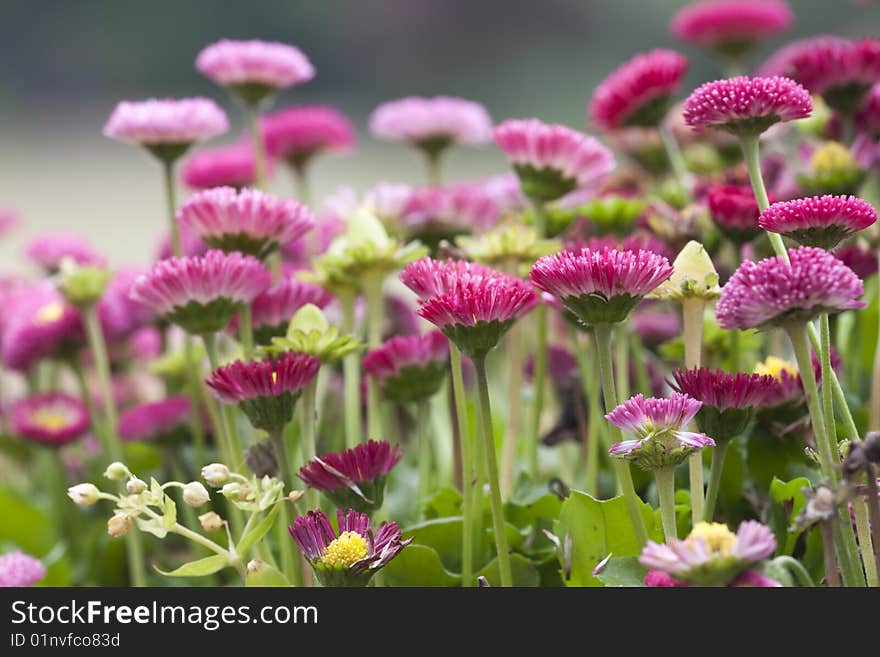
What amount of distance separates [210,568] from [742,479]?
183 millimetres

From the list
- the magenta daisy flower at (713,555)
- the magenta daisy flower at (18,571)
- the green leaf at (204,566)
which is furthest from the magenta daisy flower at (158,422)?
the magenta daisy flower at (713,555)

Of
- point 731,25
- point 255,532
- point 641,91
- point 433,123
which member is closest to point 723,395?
point 255,532

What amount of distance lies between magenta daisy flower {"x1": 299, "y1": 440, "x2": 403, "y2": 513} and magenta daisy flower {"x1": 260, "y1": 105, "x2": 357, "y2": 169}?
34 cm

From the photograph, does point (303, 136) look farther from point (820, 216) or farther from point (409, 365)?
point (820, 216)

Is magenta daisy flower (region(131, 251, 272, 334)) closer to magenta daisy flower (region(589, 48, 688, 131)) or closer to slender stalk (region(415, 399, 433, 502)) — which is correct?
slender stalk (region(415, 399, 433, 502))

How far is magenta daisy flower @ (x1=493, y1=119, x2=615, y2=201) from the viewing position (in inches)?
16.5

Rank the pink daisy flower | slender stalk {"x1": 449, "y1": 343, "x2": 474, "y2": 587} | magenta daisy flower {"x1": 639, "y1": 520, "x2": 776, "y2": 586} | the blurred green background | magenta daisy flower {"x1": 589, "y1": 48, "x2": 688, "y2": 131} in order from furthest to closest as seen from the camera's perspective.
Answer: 1. the blurred green background
2. the pink daisy flower
3. magenta daisy flower {"x1": 589, "y1": 48, "x2": 688, "y2": 131}
4. slender stalk {"x1": 449, "y1": 343, "x2": 474, "y2": 587}
5. magenta daisy flower {"x1": 639, "y1": 520, "x2": 776, "y2": 586}

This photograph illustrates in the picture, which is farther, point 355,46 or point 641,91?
point 355,46

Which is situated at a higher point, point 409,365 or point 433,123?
point 433,123

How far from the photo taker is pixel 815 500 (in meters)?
0.25

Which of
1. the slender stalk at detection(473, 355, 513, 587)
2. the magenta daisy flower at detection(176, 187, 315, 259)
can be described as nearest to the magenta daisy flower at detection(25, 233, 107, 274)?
the magenta daisy flower at detection(176, 187, 315, 259)

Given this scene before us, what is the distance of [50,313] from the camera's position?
572 millimetres

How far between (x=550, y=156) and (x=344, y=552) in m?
0.19
